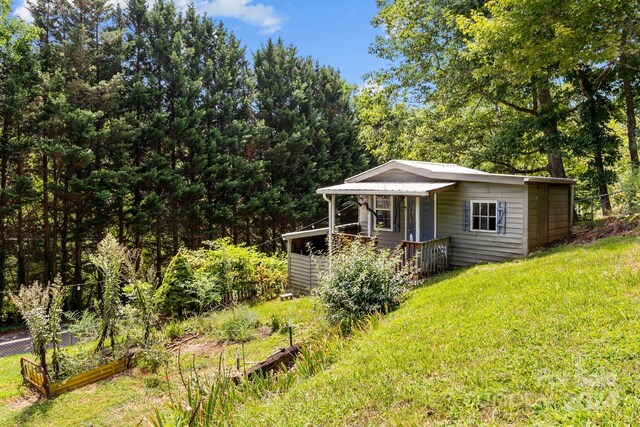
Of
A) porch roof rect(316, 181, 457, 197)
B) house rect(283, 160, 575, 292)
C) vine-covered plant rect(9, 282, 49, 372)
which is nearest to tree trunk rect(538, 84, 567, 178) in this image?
house rect(283, 160, 575, 292)

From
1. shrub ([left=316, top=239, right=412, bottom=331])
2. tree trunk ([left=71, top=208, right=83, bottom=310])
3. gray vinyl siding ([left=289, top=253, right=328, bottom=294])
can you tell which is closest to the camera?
shrub ([left=316, top=239, right=412, bottom=331])

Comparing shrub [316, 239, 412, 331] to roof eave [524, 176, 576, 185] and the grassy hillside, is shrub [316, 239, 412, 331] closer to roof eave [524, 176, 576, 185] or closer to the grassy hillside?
the grassy hillside

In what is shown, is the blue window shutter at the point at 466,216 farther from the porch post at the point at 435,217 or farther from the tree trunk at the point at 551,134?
the tree trunk at the point at 551,134

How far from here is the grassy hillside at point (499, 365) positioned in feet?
10.5

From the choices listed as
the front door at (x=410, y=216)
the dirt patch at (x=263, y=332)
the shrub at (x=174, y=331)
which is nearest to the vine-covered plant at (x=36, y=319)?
the shrub at (x=174, y=331)

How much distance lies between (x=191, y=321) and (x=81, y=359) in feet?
9.40

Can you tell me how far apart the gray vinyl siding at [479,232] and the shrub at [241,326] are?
6.02 meters

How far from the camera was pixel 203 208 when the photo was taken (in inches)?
794

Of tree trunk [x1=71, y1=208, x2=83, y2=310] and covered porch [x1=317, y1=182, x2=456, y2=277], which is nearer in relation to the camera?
covered porch [x1=317, y1=182, x2=456, y2=277]

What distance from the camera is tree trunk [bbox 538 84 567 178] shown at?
15.1m

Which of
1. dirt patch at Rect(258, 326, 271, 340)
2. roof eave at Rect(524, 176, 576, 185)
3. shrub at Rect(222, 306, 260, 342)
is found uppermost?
roof eave at Rect(524, 176, 576, 185)

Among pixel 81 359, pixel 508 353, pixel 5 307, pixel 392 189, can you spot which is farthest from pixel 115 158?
pixel 508 353

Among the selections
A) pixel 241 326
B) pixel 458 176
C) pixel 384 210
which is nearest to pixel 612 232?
pixel 458 176

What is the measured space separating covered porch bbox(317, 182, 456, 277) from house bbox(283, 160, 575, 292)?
28 mm
